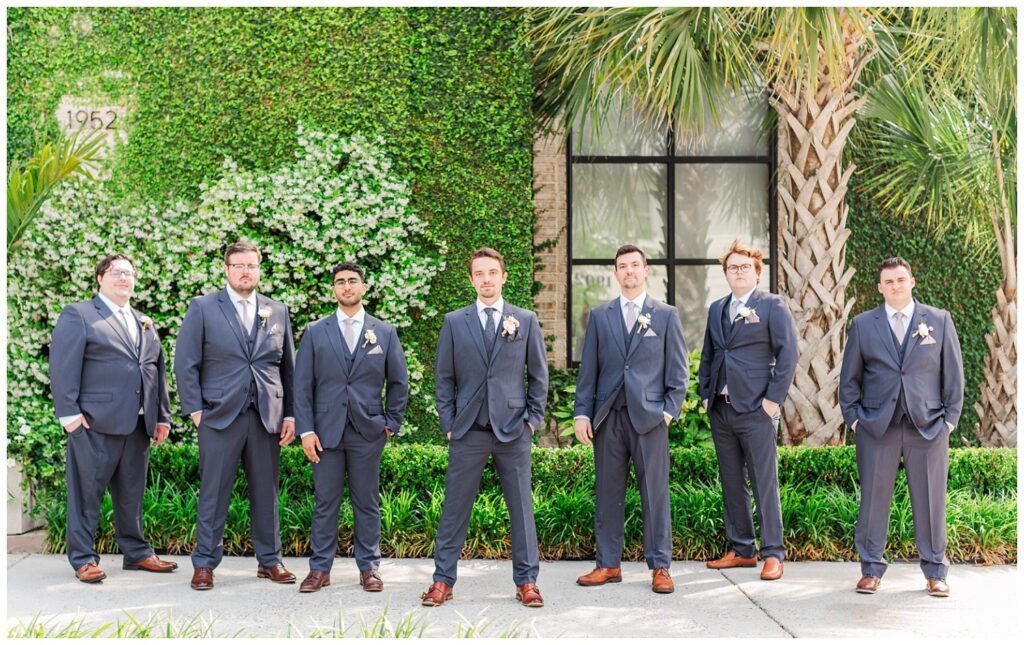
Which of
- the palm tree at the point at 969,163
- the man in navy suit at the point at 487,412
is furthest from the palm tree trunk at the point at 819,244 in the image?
the man in navy suit at the point at 487,412

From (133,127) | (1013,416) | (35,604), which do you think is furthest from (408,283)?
(1013,416)

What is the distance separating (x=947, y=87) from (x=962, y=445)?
139 inches

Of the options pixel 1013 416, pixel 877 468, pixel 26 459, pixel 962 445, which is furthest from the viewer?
pixel 962 445

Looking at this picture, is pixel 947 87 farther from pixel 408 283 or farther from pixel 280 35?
pixel 280 35

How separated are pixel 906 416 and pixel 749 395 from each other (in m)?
0.93

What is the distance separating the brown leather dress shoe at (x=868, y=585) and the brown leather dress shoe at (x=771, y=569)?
1.59 feet

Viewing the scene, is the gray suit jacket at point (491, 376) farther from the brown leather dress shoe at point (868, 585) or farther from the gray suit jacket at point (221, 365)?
the brown leather dress shoe at point (868, 585)

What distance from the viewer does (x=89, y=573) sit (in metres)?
5.54

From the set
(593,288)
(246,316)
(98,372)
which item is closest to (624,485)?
(246,316)

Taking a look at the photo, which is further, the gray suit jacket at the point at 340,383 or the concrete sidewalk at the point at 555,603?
the gray suit jacket at the point at 340,383

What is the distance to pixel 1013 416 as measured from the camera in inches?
331

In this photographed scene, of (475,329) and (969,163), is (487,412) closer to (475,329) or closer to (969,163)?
(475,329)

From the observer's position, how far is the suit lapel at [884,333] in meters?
5.52

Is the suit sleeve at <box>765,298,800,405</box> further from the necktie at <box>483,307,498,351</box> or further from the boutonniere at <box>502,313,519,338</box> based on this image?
the necktie at <box>483,307,498,351</box>
